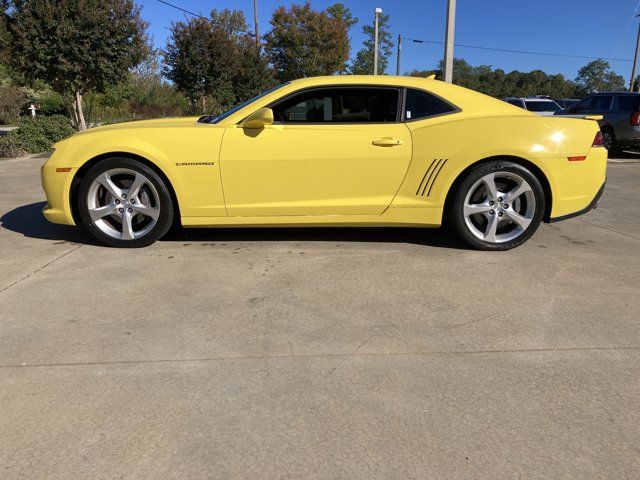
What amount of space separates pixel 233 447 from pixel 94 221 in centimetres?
318

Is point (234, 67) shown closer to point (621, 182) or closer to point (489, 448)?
point (621, 182)

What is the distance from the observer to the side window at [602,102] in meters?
12.7

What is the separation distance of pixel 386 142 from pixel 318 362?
7.46ft

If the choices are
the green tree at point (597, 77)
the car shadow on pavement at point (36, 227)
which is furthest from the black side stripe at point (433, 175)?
the green tree at point (597, 77)

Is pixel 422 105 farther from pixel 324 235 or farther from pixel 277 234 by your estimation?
pixel 277 234

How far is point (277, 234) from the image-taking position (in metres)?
5.12

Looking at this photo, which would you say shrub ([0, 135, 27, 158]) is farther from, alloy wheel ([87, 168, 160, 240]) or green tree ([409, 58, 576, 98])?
green tree ([409, 58, 576, 98])

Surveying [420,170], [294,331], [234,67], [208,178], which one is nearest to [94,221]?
[208,178]

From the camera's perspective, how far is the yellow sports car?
170 inches

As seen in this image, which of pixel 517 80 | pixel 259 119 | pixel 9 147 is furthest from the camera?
pixel 517 80

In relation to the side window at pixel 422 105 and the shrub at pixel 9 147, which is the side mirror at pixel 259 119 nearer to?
the side window at pixel 422 105

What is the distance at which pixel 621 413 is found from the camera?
226cm

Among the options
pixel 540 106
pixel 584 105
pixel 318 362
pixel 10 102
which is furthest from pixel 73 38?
pixel 10 102

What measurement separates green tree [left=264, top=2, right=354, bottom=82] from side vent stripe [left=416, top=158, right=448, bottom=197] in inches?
1299
